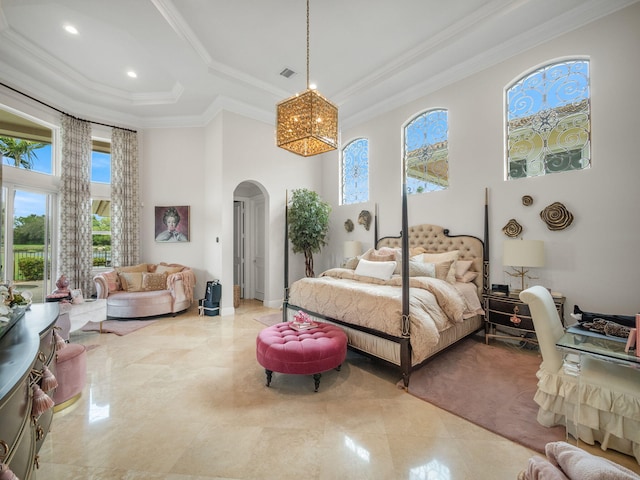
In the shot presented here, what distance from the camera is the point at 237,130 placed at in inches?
204

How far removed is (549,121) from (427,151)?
1614 millimetres

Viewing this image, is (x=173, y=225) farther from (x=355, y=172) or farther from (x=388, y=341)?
(x=388, y=341)

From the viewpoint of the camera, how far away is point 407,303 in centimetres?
249

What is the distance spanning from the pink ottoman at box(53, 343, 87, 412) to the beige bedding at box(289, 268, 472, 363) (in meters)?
2.24

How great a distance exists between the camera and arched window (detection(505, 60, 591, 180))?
3256 millimetres

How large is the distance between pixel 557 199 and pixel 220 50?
15.8 feet

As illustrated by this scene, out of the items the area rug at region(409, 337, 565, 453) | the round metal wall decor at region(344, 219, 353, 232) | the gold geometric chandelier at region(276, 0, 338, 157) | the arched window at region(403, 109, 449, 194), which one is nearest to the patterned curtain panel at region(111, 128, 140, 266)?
the gold geometric chandelier at region(276, 0, 338, 157)

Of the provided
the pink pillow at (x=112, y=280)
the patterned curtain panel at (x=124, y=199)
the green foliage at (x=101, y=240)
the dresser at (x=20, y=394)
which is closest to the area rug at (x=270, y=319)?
the pink pillow at (x=112, y=280)

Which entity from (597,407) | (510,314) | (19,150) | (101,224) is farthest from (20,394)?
(101,224)

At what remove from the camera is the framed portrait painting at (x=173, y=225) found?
5.75 meters

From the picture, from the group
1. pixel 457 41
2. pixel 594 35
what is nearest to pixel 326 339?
pixel 457 41

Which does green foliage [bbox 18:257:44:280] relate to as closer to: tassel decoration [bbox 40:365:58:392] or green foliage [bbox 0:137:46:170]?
green foliage [bbox 0:137:46:170]

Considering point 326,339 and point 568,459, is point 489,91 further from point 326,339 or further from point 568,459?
point 568,459

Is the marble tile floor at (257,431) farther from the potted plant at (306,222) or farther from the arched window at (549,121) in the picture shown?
the arched window at (549,121)
